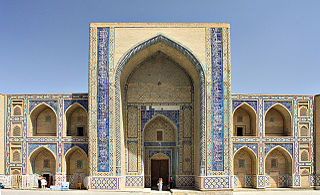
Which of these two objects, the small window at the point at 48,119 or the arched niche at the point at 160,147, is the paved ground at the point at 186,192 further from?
the small window at the point at 48,119

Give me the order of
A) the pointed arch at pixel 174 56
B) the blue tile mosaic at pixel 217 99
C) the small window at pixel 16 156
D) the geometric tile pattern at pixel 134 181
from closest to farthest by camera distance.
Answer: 1. the blue tile mosaic at pixel 217 99
2. the pointed arch at pixel 174 56
3. the geometric tile pattern at pixel 134 181
4. the small window at pixel 16 156

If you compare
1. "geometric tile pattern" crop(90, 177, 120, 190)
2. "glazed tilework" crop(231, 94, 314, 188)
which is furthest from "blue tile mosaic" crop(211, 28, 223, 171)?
"geometric tile pattern" crop(90, 177, 120, 190)

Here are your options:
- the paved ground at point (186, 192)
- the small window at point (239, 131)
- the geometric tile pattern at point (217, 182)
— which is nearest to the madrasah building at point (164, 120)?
the small window at point (239, 131)

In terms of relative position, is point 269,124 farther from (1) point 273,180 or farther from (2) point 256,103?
(1) point 273,180

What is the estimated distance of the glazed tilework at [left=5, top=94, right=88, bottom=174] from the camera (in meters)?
13.8

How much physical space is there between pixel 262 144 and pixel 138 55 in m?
7.07

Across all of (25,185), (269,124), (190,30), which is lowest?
(25,185)

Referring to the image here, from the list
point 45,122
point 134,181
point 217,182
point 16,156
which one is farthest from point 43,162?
point 217,182

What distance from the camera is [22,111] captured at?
1410 centimetres

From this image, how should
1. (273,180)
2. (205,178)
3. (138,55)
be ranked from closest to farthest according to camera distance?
(205,178), (138,55), (273,180)

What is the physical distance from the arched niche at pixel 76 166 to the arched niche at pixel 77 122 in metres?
0.93

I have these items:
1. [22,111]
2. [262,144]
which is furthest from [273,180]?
[22,111]

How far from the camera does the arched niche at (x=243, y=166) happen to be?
565 inches

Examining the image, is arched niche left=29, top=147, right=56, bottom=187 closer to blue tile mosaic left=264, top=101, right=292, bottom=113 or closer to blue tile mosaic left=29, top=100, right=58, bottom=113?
blue tile mosaic left=29, top=100, right=58, bottom=113
